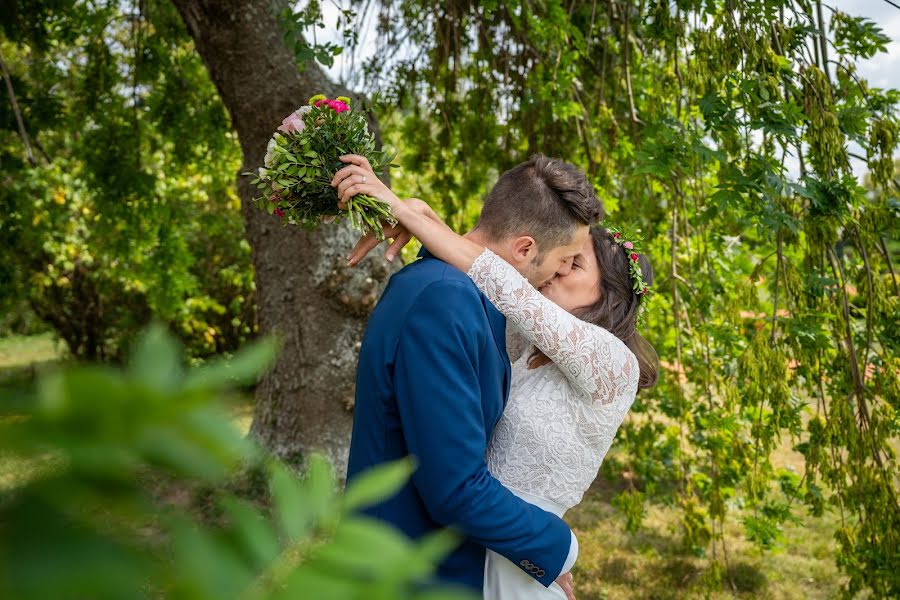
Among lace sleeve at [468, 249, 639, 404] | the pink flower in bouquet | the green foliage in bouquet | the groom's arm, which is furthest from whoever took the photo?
the pink flower in bouquet

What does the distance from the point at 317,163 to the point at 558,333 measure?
0.76 m

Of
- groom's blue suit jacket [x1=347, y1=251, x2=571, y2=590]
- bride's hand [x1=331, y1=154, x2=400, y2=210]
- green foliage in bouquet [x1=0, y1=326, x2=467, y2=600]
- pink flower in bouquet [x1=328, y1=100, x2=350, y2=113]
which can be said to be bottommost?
groom's blue suit jacket [x1=347, y1=251, x2=571, y2=590]

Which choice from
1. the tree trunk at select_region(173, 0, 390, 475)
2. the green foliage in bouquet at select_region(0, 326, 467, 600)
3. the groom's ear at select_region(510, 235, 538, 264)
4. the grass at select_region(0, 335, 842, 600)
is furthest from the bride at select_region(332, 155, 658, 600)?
the tree trunk at select_region(173, 0, 390, 475)

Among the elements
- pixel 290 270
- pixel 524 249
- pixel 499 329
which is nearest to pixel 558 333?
pixel 499 329

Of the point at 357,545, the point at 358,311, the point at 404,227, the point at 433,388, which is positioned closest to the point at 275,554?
the point at 357,545

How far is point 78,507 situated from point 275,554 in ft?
0.35

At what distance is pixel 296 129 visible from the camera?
1852mm

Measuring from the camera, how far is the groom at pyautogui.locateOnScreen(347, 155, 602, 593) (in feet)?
4.95

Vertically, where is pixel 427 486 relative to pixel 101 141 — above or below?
below

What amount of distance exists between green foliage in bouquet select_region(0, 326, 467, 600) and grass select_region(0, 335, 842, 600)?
356 centimetres

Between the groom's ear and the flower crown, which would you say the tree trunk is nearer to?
the flower crown

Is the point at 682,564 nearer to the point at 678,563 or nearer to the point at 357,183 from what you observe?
the point at 678,563

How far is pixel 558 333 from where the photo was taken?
1729 millimetres

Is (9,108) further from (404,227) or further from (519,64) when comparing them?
(404,227)
